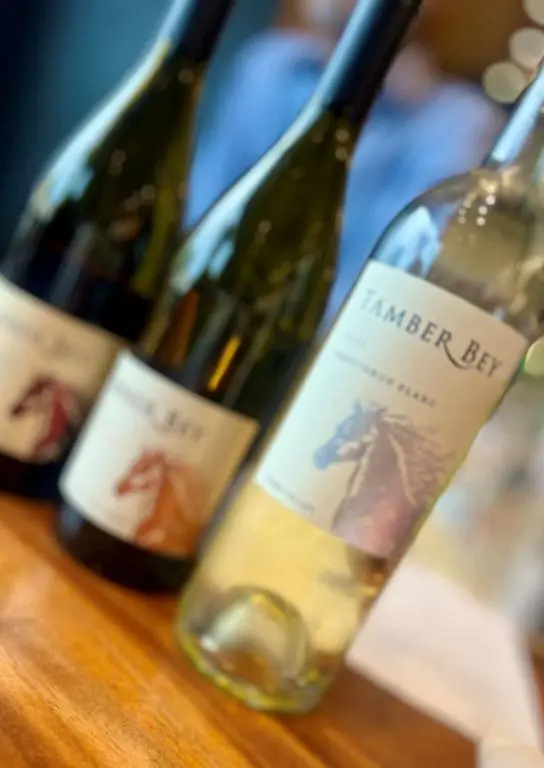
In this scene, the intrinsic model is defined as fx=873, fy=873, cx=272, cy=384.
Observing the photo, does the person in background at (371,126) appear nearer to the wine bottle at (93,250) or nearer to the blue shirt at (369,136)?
the blue shirt at (369,136)

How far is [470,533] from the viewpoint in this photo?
854 mm

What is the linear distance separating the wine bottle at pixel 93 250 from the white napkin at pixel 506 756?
243mm

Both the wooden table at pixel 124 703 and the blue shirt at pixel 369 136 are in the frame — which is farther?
the blue shirt at pixel 369 136

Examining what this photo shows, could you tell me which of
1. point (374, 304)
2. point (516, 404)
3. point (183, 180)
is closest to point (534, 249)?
point (374, 304)

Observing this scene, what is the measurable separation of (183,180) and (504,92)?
50 cm

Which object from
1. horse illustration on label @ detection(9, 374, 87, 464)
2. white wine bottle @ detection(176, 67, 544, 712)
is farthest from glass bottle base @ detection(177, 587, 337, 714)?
horse illustration on label @ detection(9, 374, 87, 464)

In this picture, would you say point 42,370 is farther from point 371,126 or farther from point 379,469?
point 371,126

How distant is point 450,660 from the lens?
1.64 ft

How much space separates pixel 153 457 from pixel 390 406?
0.11m

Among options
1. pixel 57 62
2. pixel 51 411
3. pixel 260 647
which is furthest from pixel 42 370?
pixel 57 62

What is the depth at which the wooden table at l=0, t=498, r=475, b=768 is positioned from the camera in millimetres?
265

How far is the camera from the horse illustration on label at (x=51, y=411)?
1.35ft

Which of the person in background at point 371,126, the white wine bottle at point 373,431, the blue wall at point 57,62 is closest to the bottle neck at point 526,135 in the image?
the white wine bottle at point 373,431

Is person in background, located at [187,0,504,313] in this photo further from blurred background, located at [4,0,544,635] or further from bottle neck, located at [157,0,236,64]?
bottle neck, located at [157,0,236,64]
